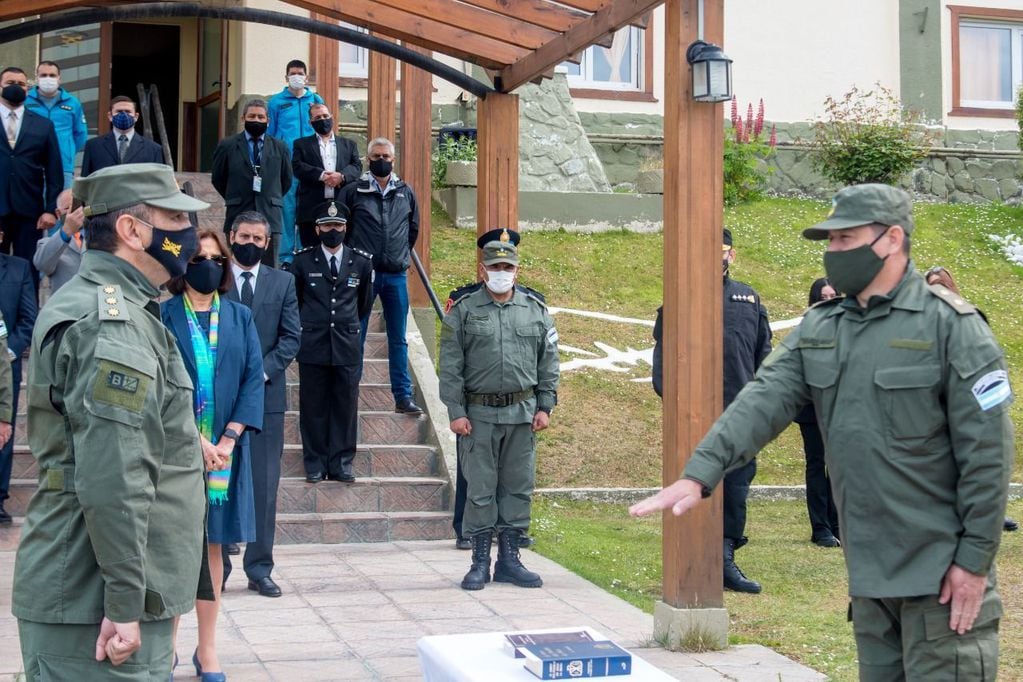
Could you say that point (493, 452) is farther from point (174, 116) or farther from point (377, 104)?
point (174, 116)

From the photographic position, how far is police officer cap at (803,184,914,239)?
13.6ft

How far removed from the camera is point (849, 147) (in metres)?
19.0

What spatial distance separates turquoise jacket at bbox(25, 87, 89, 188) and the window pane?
47.9 ft

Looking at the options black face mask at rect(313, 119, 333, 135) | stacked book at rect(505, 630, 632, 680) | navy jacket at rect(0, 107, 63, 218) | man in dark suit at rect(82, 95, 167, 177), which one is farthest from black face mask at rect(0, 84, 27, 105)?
stacked book at rect(505, 630, 632, 680)

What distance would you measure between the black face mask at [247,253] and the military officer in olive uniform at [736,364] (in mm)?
2337

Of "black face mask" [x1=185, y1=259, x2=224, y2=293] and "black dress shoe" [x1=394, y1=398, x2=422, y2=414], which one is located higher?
"black face mask" [x1=185, y1=259, x2=224, y2=293]

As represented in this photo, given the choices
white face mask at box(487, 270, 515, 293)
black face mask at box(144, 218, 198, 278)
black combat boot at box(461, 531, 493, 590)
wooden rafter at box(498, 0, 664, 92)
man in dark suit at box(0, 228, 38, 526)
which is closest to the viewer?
black face mask at box(144, 218, 198, 278)

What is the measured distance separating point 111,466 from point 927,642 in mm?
2316

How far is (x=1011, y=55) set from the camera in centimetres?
2155

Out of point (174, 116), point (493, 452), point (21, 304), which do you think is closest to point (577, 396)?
point (493, 452)

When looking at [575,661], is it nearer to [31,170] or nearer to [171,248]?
[171,248]

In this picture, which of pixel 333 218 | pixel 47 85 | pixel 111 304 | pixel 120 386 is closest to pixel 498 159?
pixel 333 218

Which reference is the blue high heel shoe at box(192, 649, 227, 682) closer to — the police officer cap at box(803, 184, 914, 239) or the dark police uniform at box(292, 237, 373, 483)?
the police officer cap at box(803, 184, 914, 239)

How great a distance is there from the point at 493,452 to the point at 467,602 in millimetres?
998
